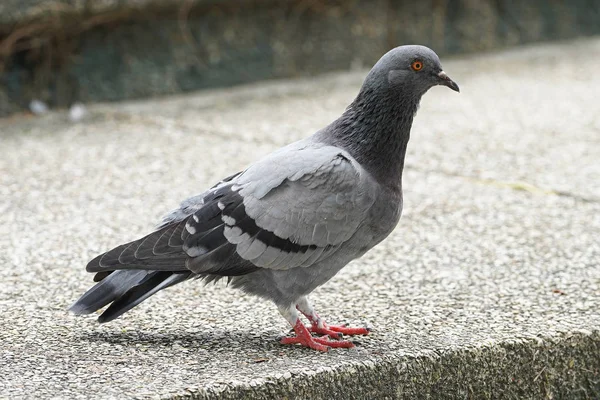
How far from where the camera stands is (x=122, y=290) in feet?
10.00

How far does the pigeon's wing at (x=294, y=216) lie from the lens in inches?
119

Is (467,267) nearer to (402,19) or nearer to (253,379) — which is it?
(253,379)

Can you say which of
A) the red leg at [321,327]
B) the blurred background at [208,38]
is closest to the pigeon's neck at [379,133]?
the red leg at [321,327]

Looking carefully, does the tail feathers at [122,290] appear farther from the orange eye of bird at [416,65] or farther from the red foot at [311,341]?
the orange eye of bird at [416,65]

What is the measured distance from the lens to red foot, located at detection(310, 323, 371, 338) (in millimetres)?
3141

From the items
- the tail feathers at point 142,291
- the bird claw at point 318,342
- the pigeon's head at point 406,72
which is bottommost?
the bird claw at point 318,342

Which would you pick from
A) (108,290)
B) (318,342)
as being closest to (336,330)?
(318,342)

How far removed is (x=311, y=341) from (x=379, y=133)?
714 millimetres

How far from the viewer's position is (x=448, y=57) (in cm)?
791

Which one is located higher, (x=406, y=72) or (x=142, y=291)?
(x=406, y=72)

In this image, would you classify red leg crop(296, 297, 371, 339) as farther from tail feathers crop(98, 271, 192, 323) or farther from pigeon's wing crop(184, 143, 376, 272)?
tail feathers crop(98, 271, 192, 323)

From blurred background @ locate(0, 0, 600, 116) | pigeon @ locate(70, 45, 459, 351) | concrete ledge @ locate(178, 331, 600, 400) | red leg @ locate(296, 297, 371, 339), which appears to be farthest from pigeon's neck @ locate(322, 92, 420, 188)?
blurred background @ locate(0, 0, 600, 116)

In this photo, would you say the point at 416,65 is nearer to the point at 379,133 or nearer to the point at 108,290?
the point at 379,133

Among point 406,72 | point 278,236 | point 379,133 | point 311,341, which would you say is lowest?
point 311,341
